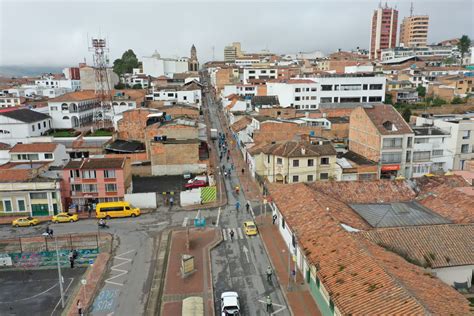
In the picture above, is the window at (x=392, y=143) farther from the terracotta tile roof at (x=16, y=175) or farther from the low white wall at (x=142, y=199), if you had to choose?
the terracotta tile roof at (x=16, y=175)

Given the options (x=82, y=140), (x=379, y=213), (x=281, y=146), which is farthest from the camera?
(x=82, y=140)

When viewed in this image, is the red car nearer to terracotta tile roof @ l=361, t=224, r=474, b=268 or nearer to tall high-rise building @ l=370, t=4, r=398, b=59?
terracotta tile roof @ l=361, t=224, r=474, b=268

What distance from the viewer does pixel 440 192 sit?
30609mm

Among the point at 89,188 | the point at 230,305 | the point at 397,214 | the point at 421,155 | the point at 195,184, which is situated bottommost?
the point at 230,305

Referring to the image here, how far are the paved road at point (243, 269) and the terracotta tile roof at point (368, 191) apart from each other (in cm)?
734

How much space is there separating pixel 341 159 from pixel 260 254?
20673 millimetres

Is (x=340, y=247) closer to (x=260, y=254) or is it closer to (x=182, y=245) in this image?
(x=260, y=254)

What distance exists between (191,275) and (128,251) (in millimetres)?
7166

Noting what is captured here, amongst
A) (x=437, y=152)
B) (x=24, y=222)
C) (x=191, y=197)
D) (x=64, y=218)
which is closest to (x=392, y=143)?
(x=437, y=152)

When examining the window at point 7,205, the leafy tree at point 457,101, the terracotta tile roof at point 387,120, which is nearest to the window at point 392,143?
the terracotta tile roof at point 387,120

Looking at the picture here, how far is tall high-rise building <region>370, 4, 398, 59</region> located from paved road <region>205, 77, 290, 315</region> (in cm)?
15326

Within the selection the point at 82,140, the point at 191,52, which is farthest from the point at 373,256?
the point at 191,52

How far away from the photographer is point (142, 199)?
134 feet

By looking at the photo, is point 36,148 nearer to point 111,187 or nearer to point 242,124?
point 111,187
